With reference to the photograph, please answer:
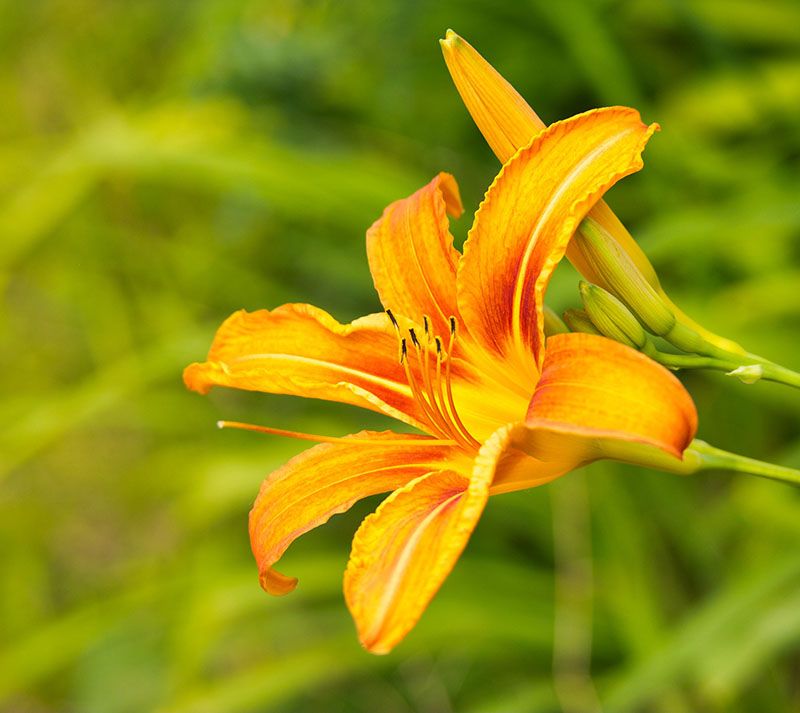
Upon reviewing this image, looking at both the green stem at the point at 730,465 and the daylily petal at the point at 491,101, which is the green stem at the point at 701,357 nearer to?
the green stem at the point at 730,465

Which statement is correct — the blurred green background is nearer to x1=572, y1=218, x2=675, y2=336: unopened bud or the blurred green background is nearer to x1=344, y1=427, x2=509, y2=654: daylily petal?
x1=572, y1=218, x2=675, y2=336: unopened bud

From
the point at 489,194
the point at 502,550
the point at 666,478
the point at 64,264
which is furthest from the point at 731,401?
the point at 64,264

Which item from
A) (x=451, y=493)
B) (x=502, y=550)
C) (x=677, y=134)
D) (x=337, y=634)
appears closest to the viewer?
(x=451, y=493)

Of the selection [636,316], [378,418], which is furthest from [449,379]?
[378,418]

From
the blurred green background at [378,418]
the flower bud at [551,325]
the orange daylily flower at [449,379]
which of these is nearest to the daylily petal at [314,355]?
the orange daylily flower at [449,379]

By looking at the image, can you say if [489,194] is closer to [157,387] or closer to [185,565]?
[185,565]

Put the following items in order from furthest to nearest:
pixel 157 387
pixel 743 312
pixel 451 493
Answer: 1. pixel 157 387
2. pixel 743 312
3. pixel 451 493

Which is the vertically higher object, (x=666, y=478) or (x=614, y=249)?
(x=614, y=249)
